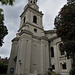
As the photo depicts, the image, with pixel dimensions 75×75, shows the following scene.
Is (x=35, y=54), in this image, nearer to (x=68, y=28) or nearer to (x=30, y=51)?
(x=30, y=51)

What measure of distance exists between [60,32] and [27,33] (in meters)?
11.6

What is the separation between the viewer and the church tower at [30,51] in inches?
729

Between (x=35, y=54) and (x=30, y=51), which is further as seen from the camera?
(x=35, y=54)

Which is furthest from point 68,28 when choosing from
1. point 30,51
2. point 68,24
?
point 30,51

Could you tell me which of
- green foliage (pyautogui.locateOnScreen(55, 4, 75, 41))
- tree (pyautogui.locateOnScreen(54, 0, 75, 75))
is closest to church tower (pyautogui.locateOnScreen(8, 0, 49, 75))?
tree (pyautogui.locateOnScreen(54, 0, 75, 75))

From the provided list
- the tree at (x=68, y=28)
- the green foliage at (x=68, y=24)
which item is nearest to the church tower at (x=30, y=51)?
the tree at (x=68, y=28)

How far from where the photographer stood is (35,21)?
91.0 feet

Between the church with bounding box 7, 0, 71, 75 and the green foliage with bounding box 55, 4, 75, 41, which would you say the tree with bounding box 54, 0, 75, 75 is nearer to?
the green foliage with bounding box 55, 4, 75, 41

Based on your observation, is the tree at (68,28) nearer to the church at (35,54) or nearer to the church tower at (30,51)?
the church at (35,54)

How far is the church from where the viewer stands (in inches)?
732

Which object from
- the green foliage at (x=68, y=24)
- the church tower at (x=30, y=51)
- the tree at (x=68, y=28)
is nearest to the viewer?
the tree at (x=68, y=28)

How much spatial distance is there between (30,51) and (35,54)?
2.11 metres

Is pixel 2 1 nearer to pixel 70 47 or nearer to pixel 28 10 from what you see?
pixel 70 47

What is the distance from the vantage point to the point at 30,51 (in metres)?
20.4
